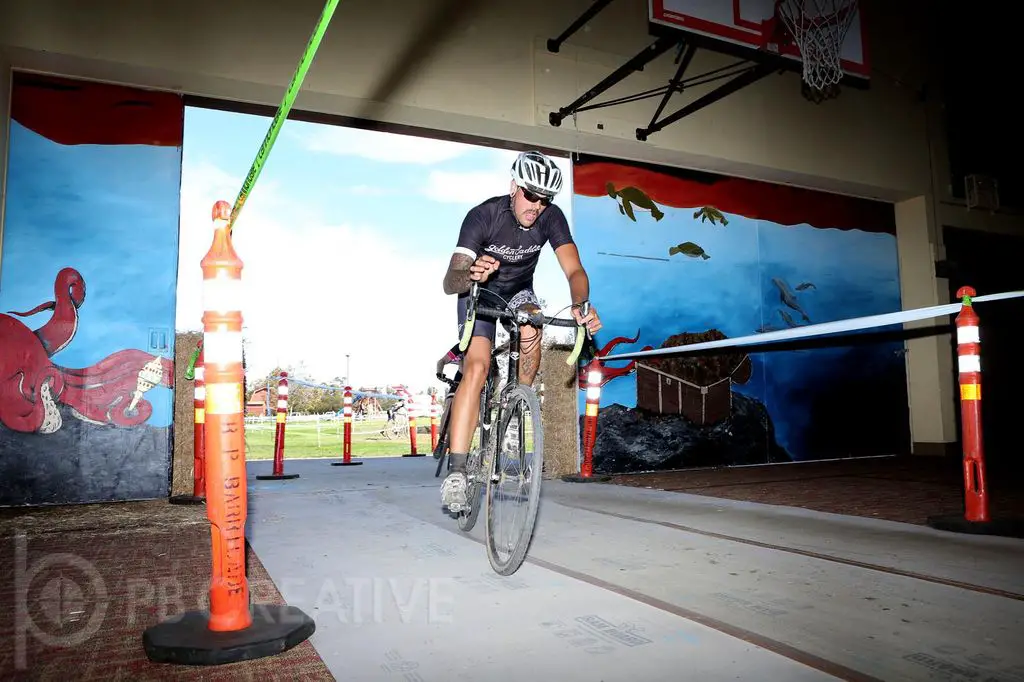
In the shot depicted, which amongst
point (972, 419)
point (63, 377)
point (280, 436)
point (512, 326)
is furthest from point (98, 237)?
point (972, 419)

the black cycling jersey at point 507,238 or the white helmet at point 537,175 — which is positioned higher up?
the white helmet at point 537,175

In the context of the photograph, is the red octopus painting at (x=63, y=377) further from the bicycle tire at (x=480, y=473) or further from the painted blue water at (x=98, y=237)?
the bicycle tire at (x=480, y=473)

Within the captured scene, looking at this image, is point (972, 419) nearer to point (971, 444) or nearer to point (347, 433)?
point (971, 444)

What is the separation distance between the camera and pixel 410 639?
1.69 m

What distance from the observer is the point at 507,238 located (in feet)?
9.91

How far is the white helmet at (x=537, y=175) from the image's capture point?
104 inches

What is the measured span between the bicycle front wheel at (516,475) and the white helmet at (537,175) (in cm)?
82

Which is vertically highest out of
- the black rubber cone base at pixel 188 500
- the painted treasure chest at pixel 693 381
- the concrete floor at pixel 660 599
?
the painted treasure chest at pixel 693 381

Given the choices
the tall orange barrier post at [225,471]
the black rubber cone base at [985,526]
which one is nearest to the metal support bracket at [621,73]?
the black rubber cone base at [985,526]

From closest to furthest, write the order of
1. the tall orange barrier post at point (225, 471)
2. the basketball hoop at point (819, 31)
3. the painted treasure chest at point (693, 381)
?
the tall orange barrier post at point (225, 471), the basketball hoop at point (819, 31), the painted treasure chest at point (693, 381)

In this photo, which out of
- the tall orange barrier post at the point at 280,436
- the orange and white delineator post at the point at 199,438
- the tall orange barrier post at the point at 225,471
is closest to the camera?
the tall orange barrier post at the point at 225,471

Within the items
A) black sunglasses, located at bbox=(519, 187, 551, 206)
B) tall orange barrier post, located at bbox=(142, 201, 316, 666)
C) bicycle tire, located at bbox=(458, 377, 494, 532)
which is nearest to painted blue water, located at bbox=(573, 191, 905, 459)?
black sunglasses, located at bbox=(519, 187, 551, 206)

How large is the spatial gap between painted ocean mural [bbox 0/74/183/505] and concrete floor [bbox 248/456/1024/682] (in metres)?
2.44

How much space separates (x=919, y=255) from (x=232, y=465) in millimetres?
10271
